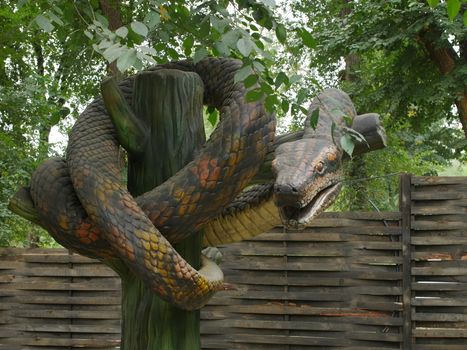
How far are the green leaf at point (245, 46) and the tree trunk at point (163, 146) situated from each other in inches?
17.3

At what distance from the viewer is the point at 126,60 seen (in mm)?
1424

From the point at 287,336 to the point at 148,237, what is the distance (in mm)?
3251

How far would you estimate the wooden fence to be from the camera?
445cm

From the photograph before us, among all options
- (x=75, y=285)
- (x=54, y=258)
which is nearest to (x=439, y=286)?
(x=75, y=285)

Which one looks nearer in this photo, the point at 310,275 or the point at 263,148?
the point at 263,148

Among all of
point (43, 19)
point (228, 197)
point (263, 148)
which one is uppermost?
point (43, 19)

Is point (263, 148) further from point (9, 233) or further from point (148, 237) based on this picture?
point (9, 233)

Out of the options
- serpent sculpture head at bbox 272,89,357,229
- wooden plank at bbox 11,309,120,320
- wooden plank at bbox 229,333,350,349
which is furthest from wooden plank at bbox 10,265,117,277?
serpent sculpture head at bbox 272,89,357,229

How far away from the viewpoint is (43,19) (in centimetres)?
171

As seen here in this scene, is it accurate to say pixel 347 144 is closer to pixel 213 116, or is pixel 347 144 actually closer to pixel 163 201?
pixel 163 201

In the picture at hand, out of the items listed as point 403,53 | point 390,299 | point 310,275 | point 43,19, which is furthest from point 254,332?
point 403,53

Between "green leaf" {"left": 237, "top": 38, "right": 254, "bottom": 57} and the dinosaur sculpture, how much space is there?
0.24 metres

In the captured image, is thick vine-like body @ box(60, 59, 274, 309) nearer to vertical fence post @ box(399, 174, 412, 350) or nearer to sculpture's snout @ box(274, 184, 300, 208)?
sculpture's snout @ box(274, 184, 300, 208)

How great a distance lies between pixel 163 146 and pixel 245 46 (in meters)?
0.51
